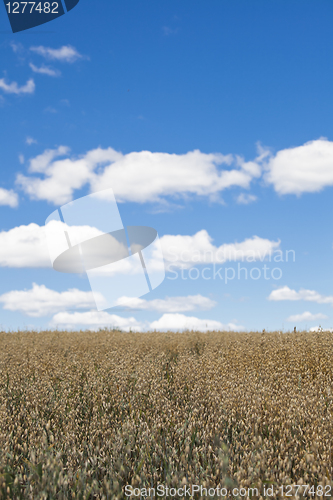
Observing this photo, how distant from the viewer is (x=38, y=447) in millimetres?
2715

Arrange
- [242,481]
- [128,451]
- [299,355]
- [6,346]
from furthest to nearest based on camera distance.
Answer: [6,346] < [299,355] < [128,451] < [242,481]

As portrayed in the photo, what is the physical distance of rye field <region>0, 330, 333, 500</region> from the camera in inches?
85.4

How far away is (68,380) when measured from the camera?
4.45 meters

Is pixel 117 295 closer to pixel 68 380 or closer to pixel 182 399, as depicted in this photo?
pixel 68 380

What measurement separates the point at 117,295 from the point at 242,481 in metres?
5.39

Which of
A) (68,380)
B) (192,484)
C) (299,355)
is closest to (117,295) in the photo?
(68,380)

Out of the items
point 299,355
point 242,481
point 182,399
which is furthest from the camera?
point 299,355

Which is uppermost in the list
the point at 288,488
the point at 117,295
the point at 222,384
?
the point at 117,295

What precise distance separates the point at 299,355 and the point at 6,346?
19.7ft

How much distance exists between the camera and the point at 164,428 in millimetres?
2777

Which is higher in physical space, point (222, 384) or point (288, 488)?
point (222, 384)

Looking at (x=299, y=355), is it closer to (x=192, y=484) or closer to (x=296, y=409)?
(x=296, y=409)

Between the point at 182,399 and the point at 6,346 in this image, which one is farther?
the point at 6,346

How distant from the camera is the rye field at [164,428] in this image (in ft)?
7.11
